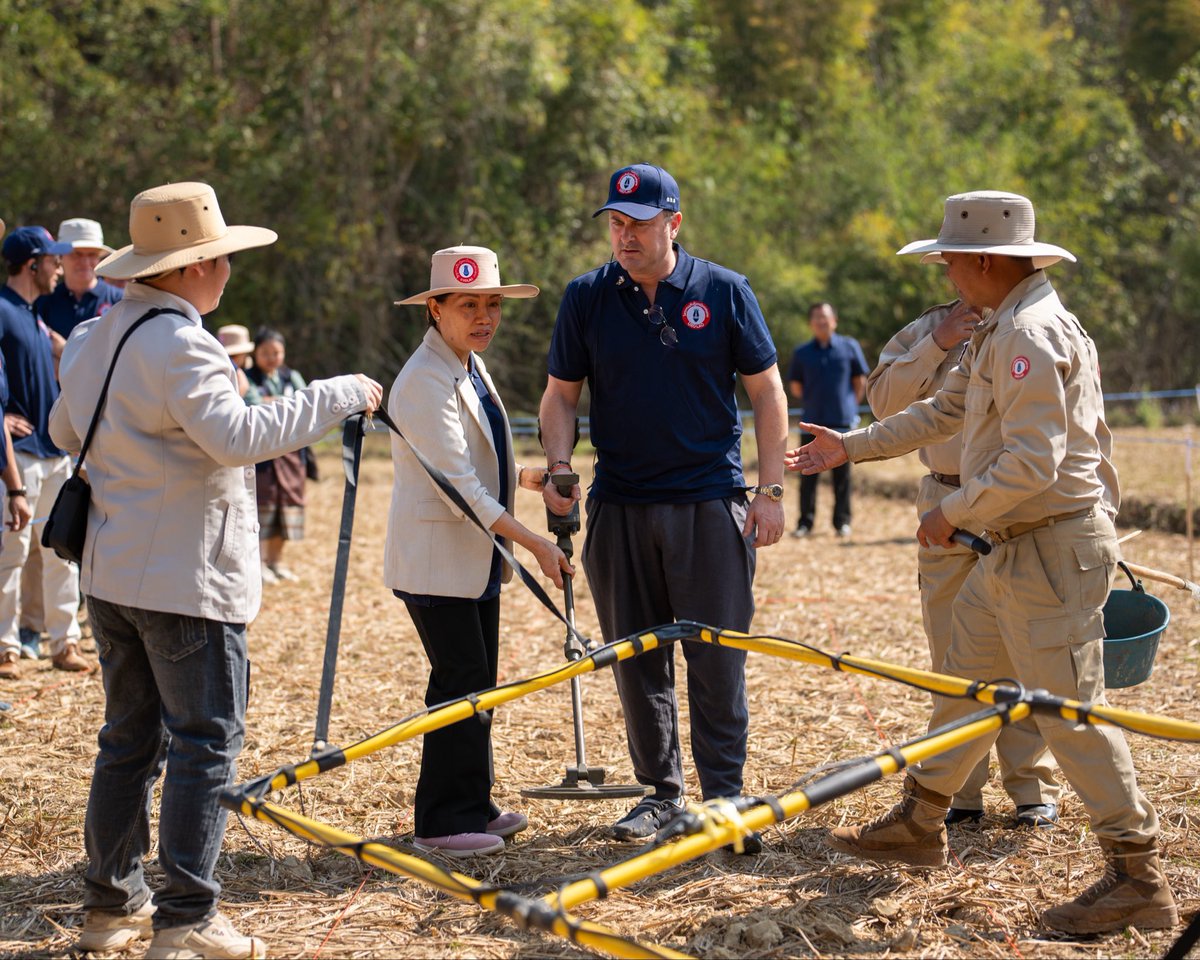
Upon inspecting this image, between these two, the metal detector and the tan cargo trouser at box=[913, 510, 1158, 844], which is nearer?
the tan cargo trouser at box=[913, 510, 1158, 844]

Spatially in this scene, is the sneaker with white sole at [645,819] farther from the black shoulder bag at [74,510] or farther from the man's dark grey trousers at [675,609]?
the black shoulder bag at [74,510]

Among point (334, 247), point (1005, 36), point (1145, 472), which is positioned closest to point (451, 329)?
point (1145, 472)

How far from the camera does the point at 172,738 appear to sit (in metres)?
3.78

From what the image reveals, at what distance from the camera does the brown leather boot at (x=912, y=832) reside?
434 cm

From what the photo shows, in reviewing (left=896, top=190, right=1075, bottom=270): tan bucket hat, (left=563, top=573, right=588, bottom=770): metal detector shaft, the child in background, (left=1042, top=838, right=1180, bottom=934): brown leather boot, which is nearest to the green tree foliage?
the child in background

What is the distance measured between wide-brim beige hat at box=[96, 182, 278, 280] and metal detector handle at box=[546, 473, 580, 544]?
4.81 feet

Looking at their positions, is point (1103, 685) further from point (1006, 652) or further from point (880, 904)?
point (880, 904)

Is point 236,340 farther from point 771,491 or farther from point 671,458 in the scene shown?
point 771,491

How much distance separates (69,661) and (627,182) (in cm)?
450

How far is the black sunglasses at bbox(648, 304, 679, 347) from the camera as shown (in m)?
4.72

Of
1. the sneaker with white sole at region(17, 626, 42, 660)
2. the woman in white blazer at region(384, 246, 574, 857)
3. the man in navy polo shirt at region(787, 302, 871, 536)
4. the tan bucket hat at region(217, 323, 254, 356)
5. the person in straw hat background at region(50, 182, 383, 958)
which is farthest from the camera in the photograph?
the man in navy polo shirt at region(787, 302, 871, 536)

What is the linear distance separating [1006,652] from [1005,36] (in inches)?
1158

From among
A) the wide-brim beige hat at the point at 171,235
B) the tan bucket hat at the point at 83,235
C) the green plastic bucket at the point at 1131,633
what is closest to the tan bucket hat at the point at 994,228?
the green plastic bucket at the point at 1131,633

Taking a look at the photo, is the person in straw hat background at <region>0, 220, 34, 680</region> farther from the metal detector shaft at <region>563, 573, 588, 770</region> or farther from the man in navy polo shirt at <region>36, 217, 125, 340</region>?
the metal detector shaft at <region>563, 573, 588, 770</region>
